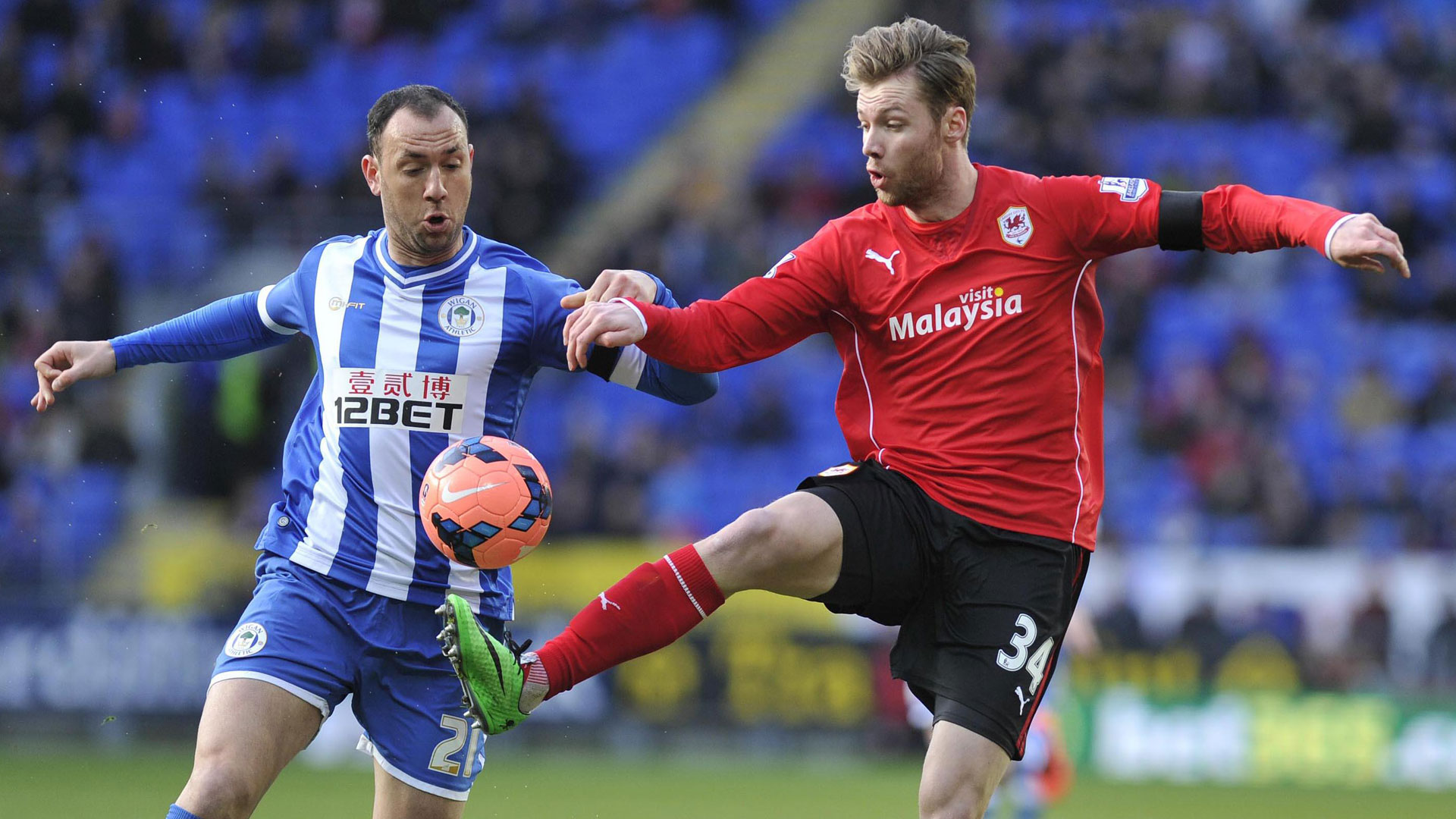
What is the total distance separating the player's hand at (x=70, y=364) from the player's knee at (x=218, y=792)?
1.50m

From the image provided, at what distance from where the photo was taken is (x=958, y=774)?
4980mm

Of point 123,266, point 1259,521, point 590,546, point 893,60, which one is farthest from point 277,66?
point 893,60

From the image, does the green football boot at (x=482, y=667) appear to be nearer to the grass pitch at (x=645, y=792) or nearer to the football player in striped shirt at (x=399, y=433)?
the football player in striped shirt at (x=399, y=433)

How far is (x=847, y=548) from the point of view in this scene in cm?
508

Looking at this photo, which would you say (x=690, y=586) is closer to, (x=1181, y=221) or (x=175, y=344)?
(x=1181, y=221)

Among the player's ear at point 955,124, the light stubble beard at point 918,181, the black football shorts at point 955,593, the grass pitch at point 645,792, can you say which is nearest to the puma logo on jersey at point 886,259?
the light stubble beard at point 918,181

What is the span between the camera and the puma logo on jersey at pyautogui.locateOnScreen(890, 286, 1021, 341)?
530 cm

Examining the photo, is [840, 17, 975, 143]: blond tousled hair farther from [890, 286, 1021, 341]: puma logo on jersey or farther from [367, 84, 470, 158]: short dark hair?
[367, 84, 470, 158]: short dark hair

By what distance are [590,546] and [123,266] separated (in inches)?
179

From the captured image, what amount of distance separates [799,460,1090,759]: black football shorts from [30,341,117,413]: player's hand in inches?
92.9

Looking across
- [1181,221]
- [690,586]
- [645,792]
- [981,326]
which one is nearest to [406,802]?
[690,586]

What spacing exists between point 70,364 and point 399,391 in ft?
4.00

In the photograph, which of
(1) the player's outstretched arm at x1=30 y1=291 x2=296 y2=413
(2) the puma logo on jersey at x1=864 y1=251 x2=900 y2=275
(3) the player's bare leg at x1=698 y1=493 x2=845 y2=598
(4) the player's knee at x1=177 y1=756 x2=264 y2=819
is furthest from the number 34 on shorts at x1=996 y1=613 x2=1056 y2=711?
(1) the player's outstretched arm at x1=30 y1=291 x2=296 y2=413

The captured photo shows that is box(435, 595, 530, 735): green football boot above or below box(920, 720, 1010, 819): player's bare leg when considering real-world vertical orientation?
above
